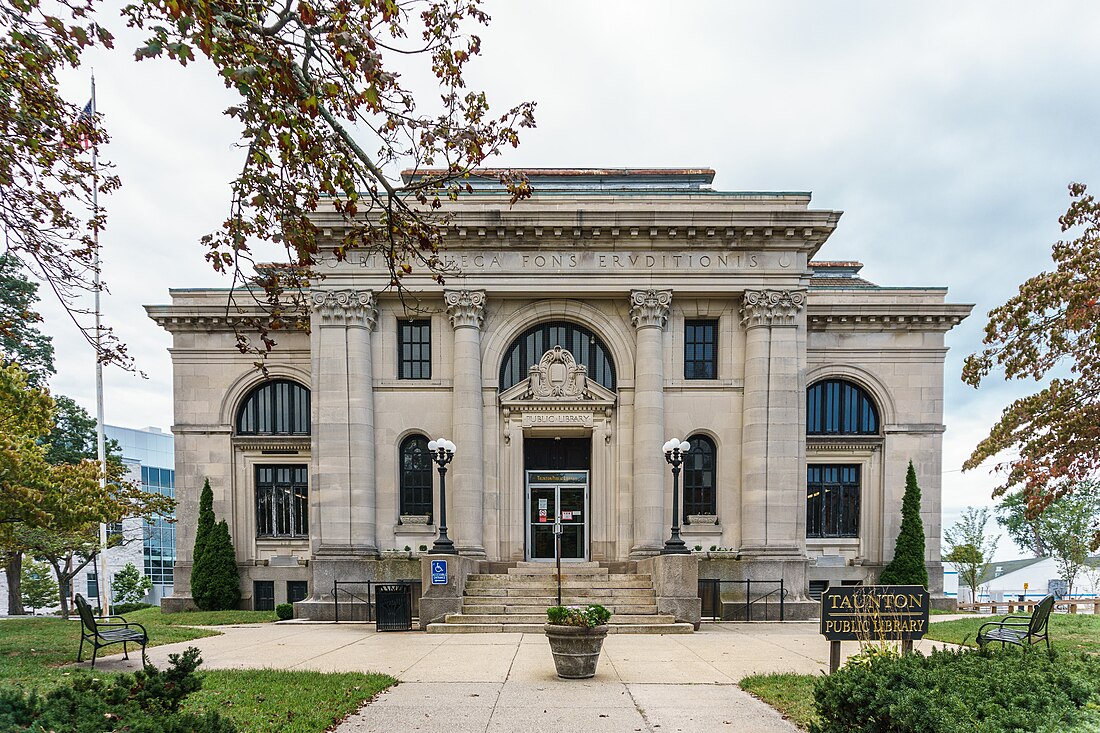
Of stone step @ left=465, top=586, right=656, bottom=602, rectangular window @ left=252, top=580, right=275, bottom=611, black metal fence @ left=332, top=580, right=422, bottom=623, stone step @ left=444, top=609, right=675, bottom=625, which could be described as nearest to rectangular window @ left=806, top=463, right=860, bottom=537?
stone step @ left=465, top=586, right=656, bottom=602

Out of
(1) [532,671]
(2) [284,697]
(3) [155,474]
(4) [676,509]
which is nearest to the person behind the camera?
(2) [284,697]

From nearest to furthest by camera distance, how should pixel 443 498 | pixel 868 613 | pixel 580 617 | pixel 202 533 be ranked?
1. pixel 868 613
2. pixel 580 617
3. pixel 443 498
4. pixel 202 533

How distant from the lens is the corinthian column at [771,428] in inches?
850

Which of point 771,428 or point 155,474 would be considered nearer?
point 771,428

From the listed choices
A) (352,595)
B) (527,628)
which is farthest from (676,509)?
(352,595)

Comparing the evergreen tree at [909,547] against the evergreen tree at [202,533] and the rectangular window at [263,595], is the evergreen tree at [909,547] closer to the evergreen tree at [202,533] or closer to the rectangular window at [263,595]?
the rectangular window at [263,595]

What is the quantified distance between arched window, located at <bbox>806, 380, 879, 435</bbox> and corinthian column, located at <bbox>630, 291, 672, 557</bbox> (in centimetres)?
783

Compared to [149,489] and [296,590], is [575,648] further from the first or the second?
[149,489]

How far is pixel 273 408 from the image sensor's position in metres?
26.4

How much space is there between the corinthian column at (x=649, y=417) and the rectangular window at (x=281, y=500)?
1350 centimetres

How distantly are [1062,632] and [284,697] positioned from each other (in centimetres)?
1820

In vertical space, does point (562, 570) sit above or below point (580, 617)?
below

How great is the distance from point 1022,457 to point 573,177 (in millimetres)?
19455

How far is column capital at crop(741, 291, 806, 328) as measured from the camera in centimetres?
2217
